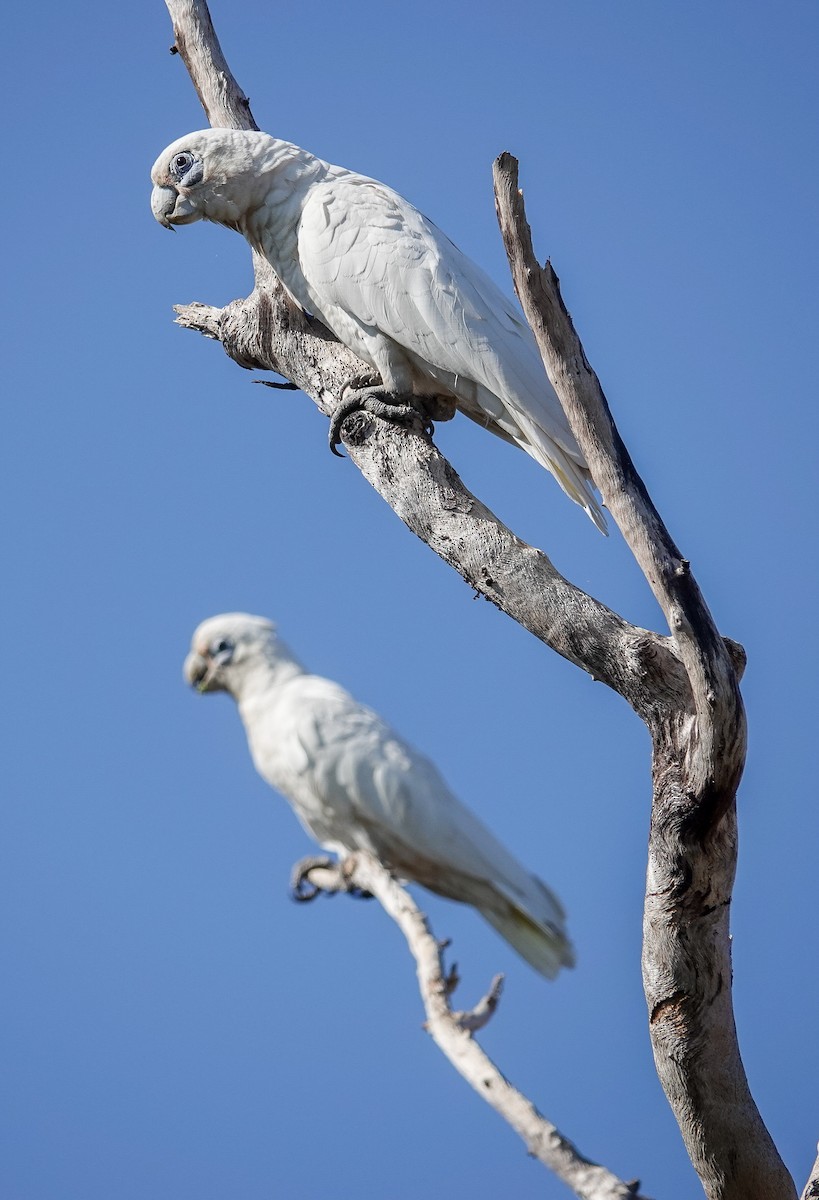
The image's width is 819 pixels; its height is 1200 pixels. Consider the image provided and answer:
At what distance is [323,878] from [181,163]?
340cm

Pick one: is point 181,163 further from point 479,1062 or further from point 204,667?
point 479,1062

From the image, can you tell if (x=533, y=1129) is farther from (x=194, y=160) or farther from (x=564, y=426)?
(x=194, y=160)

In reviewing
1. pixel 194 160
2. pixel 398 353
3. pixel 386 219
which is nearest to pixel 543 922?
pixel 398 353

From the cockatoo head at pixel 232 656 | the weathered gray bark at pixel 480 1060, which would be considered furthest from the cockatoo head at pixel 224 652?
the weathered gray bark at pixel 480 1060

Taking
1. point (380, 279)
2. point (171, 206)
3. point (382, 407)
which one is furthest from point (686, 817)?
point (171, 206)

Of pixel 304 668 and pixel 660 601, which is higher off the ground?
pixel 660 601

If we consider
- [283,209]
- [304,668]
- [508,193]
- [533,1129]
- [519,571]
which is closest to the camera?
[533,1129]

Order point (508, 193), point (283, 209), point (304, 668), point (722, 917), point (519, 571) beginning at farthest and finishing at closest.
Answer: point (283, 209), point (519, 571), point (722, 917), point (508, 193), point (304, 668)

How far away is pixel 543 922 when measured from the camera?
8.48ft

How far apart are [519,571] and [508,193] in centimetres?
124

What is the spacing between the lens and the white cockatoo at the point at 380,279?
4.52m

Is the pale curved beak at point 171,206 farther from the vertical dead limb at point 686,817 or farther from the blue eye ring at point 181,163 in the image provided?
the vertical dead limb at point 686,817

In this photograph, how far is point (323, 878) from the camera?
8.88 ft

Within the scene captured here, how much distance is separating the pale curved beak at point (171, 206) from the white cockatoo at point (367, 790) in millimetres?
2910
